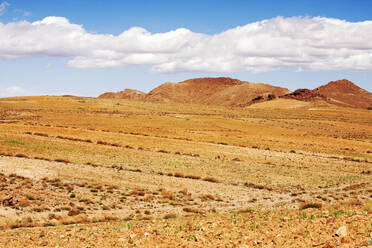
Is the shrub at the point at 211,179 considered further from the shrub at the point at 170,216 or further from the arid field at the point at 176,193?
the shrub at the point at 170,216

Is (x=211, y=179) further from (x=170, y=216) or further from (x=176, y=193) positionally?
(x=170, y=216)

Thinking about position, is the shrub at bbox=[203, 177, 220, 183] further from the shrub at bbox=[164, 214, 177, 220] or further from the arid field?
A: the shrub at bbox=[164, 214, 177, 220]

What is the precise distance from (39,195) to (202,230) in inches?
511

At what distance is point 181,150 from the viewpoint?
2028 inches

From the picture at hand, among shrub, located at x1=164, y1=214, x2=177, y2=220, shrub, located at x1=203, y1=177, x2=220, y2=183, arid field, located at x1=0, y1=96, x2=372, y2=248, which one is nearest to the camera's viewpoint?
arid field, located at x1=0, y1=96, x2=372, y2=248

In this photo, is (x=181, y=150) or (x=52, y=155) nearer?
(x=52, y=155)

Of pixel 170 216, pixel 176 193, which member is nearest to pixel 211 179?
A: pixel 176 193

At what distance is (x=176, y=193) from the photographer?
27.7 meters

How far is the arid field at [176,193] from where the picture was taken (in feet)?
48.5

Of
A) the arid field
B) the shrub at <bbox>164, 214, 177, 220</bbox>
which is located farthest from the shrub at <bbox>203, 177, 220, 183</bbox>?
the shrub at <bbox>164, 214, 177, 220</bbox>

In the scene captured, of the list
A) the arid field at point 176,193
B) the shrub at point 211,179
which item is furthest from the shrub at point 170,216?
the shrub at point 211,179

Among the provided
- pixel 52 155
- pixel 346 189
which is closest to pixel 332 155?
pixel 346 189

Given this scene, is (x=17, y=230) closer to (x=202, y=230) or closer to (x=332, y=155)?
(x=202, y=230)

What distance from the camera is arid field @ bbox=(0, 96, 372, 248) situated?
14.8 m
